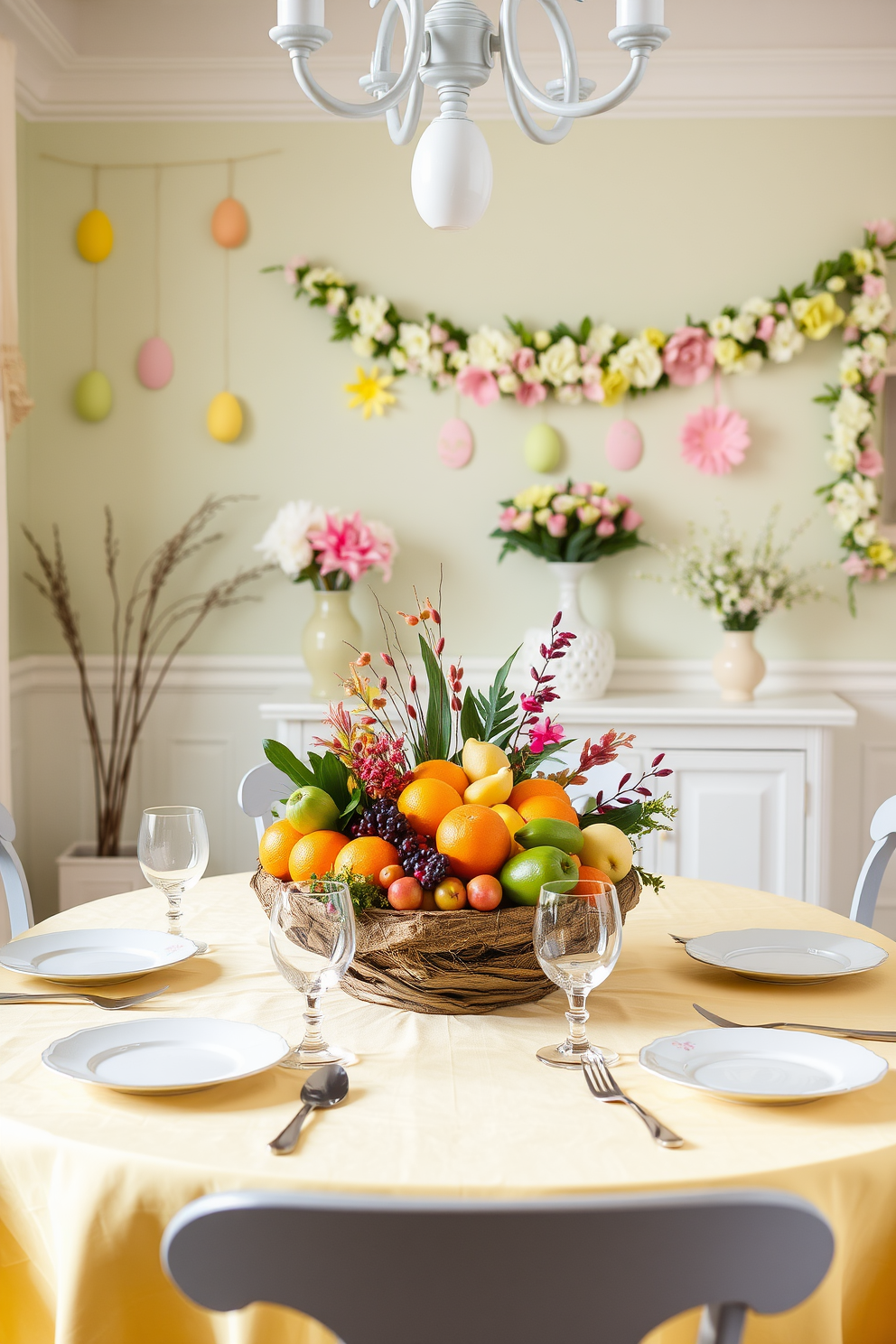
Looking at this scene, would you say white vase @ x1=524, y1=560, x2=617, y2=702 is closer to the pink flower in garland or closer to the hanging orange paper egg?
the pink flower in garland

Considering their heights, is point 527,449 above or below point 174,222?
below

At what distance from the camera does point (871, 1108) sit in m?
1.08

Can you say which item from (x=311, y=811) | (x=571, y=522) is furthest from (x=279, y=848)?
(x=571, y=522)

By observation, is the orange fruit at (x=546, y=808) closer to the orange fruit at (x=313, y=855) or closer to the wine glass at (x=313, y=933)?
the orange fruit at (x=313, y=855)

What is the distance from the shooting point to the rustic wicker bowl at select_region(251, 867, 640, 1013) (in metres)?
1.27

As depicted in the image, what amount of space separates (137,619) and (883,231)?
247 centimetres

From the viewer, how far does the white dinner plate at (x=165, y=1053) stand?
43.6 inches

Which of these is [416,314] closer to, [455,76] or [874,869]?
[455,76]

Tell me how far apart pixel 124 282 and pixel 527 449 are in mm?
1316

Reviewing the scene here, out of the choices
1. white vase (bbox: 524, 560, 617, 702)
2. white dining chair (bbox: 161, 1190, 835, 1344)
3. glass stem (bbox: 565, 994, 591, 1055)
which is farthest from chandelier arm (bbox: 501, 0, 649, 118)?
white vase (bbox: 524, 560, 617, 702)

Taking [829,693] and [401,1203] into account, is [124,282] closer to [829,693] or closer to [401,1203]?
[829,693]

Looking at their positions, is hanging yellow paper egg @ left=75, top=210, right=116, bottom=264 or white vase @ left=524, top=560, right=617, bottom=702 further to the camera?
hanging yellow paper egg @ left=75, top=210, right=116, bottom=264

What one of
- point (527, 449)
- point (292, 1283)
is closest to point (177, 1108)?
point (292, 1283)

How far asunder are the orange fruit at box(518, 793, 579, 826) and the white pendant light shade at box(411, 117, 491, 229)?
795mm
